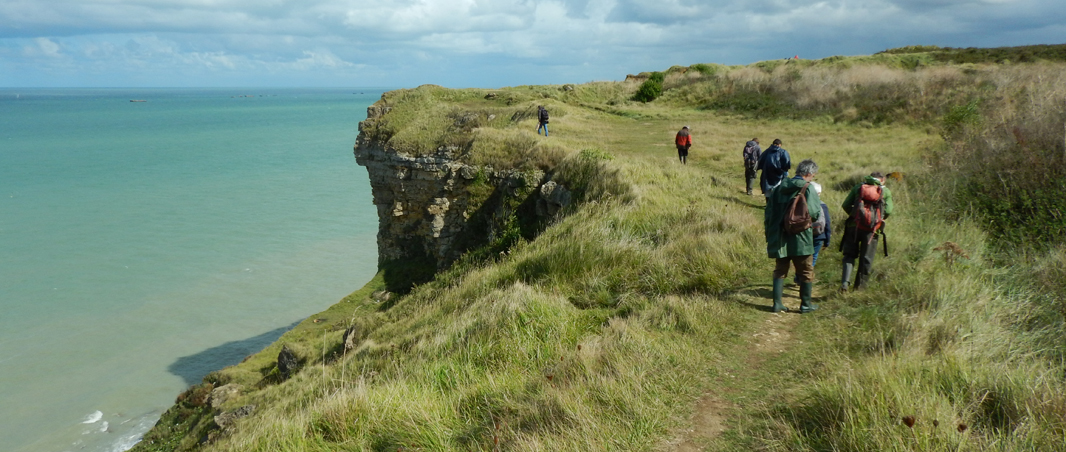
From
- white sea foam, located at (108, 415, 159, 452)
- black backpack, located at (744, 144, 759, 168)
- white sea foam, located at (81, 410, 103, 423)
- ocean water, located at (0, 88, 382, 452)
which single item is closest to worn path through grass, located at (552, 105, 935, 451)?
black backpack, located at (744, 144, 759, 168)

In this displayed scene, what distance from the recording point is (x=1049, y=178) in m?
9.73

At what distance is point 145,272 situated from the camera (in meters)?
35.9

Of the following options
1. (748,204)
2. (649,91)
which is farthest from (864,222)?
(649,91)

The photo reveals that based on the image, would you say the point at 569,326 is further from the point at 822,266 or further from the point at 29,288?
the point at 29,288

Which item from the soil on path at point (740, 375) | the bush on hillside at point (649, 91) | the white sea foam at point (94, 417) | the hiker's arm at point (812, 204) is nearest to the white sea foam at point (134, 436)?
the white sea foam at point (94, 417)

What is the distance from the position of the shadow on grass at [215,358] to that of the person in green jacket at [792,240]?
2236cm

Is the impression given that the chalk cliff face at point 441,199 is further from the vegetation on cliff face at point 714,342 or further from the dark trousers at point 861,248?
the dark trousers at point 861,248

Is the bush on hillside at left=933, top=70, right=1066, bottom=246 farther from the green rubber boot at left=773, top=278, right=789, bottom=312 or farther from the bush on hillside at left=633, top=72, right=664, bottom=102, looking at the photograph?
the bush on hillside at left=633, top=72, right=664, bottom=102

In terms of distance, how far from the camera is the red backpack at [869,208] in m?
7.09

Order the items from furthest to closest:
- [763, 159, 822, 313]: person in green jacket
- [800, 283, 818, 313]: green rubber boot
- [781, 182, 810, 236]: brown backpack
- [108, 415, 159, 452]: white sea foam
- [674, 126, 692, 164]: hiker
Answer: [674, 126, 692, 164]: hiker, [108, 415, 159, 452]: white sea foam, [800, 283, 818, 313]: green rubber boot, [763, 159, 822, 313]: person in green jacket, [781, 182, 810, 236]: brown backpack

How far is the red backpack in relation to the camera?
23.3ft

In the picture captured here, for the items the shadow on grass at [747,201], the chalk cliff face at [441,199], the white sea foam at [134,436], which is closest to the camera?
the shadow on grass at [747,201]

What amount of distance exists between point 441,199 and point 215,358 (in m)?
11.8

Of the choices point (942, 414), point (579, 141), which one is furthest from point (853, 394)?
point (579, 141)
